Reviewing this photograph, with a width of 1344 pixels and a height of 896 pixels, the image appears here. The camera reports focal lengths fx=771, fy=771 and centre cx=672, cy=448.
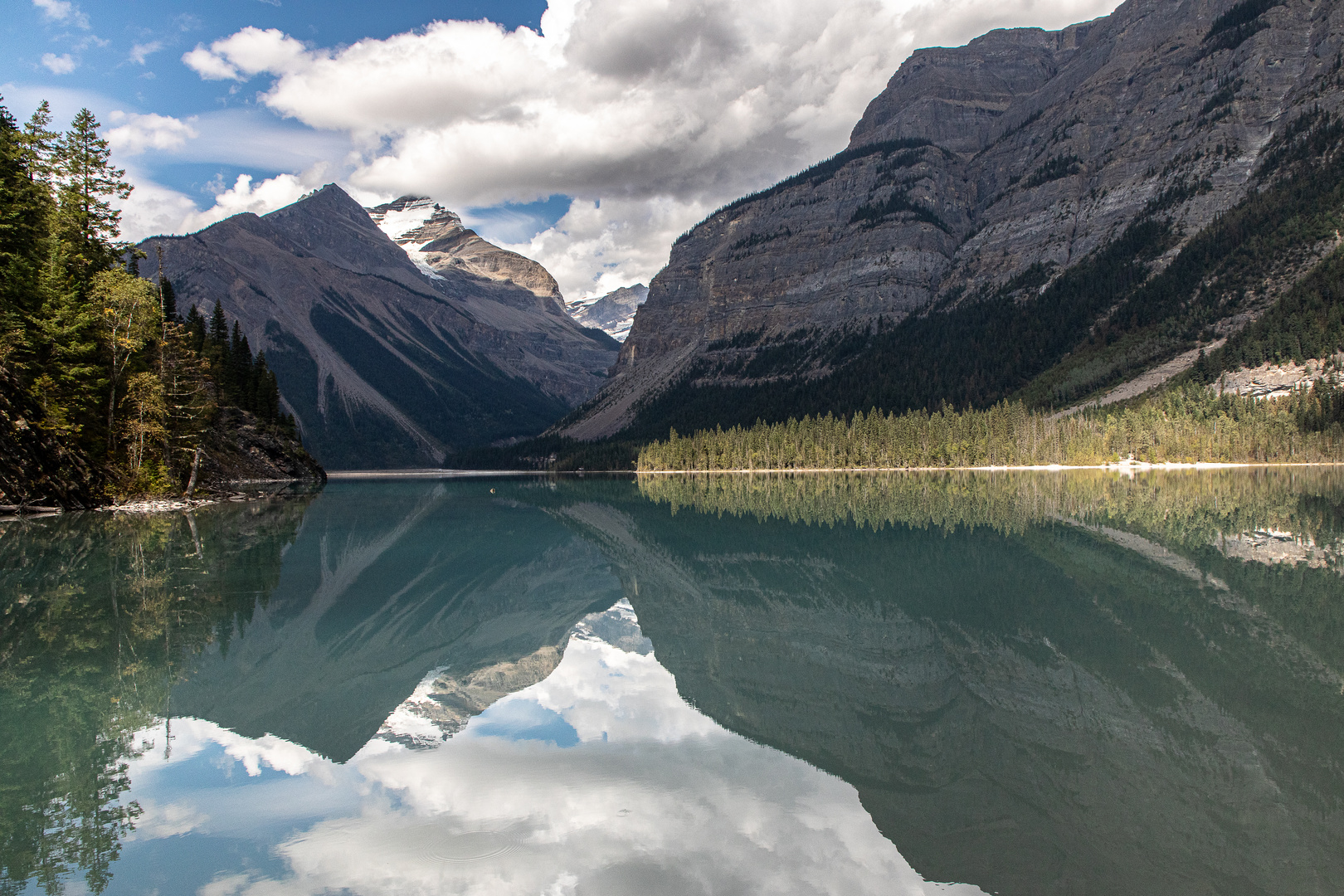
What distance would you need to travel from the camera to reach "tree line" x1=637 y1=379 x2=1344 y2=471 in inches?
4719

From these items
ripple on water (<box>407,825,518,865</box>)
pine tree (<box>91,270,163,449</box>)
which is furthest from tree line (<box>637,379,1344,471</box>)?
ripple on water (<box>407,825,518,865</box>)

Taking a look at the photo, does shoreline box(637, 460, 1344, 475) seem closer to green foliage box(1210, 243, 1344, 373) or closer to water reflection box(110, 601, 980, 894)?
green foliage box(1210, 243, 1344, 373)

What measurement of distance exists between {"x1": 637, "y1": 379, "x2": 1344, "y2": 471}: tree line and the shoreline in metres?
0.62

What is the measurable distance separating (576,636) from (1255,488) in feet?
209

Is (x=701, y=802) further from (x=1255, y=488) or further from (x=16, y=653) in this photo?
(x=1255, y=488)

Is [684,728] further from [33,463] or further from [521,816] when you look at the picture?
[33,463]

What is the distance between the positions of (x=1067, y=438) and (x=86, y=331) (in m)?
136

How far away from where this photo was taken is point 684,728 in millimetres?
12289

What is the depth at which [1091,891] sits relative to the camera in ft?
23.1

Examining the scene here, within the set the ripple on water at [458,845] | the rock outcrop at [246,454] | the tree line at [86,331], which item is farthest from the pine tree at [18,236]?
the ripple on water at [458,845]

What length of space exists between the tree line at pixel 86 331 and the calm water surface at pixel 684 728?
19.5 meters

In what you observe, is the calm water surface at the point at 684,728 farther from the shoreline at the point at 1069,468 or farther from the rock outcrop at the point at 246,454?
the shoreline at the point at 1069,468

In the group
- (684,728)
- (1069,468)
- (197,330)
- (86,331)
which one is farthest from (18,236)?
(1069,468)

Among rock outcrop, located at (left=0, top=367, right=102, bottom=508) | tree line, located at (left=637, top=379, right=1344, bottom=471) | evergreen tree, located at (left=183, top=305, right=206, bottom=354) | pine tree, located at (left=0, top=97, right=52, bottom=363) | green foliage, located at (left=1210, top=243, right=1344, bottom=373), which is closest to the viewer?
rock outcrop, located at (left=0, top=367, right=102, bottom=508)
